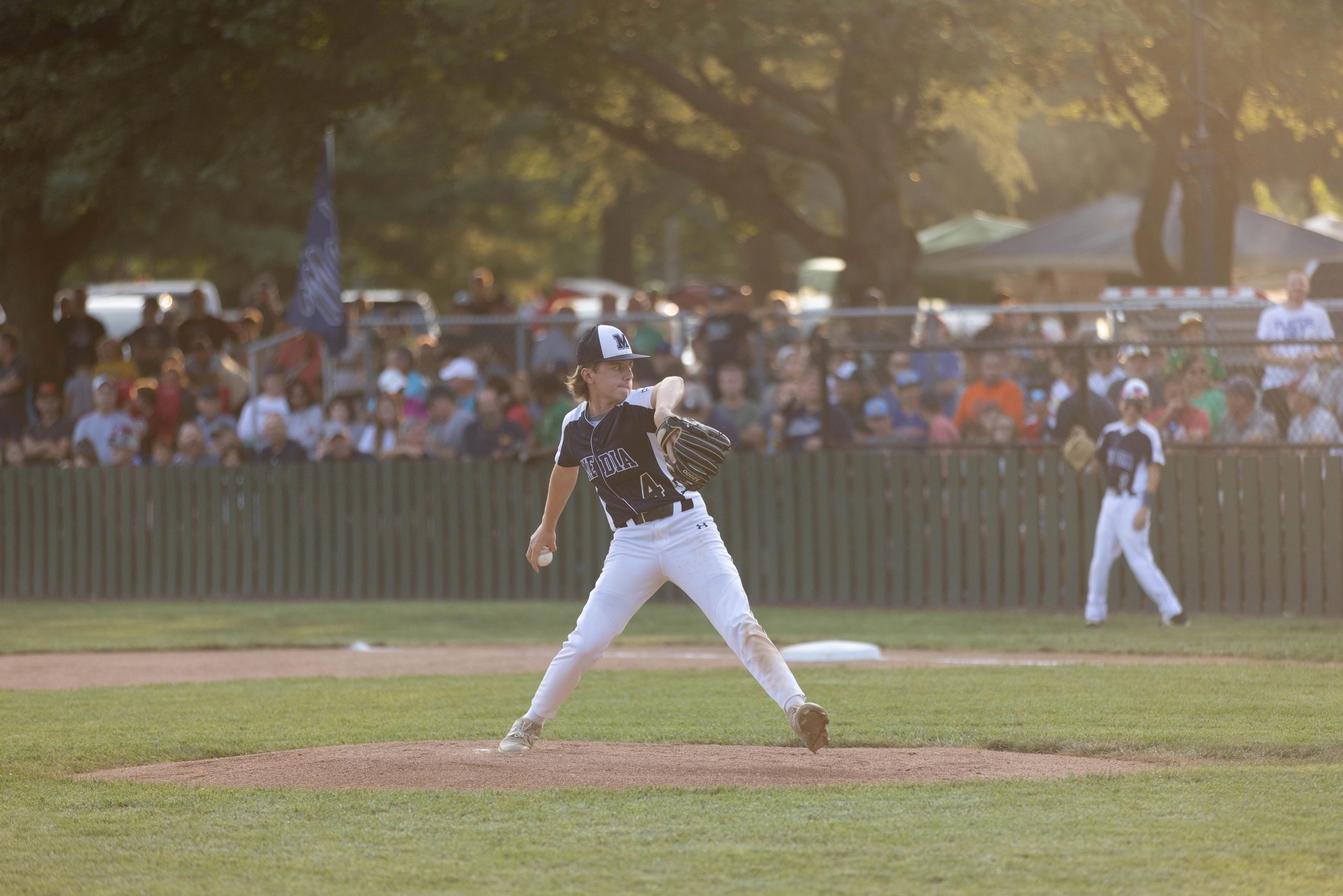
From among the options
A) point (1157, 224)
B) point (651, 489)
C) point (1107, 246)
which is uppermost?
point (1107, 246)

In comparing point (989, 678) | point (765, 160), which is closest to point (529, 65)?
point (765, 160)

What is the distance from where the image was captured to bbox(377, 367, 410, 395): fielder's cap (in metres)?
17.9

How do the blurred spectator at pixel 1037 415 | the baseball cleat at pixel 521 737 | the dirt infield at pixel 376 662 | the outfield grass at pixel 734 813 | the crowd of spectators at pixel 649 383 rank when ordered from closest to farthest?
1. the outfield grass at pixel 734 813
2. the baseball cleat at pixel 521 737
3. the dirt infield at pixel 376 662
4. the crowd of spectators at pixel 649 383
5. the blurred spectator at pixel 1037 415

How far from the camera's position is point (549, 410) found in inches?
658

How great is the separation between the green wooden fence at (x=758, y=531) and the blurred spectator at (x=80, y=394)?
99 centimetres

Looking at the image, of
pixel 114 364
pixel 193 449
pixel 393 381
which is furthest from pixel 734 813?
pixel 114 364

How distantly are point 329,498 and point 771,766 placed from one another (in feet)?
35.1

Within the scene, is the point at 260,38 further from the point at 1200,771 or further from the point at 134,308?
the point at 1200,771

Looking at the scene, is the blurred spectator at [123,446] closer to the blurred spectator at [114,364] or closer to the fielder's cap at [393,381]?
the blurred spectator at [114,364]

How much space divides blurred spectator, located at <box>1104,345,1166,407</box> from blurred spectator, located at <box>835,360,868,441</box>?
8.08 ft

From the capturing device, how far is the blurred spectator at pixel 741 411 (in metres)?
16.2

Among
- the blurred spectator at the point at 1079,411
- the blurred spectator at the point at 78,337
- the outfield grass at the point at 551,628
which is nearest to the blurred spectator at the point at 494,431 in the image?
the outfield grass at the point at 551,628

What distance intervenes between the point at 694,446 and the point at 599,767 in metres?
1.55

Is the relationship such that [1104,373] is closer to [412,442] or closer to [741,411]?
[741,411]
